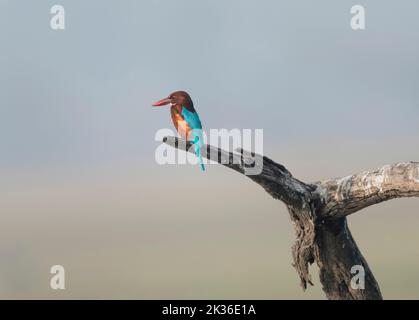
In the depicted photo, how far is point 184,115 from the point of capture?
764cm

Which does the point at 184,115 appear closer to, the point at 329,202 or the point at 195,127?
the point at 195,127

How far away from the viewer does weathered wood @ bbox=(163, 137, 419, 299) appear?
7.23 metres

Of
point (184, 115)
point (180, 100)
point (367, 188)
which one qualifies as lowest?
point (367, 188)

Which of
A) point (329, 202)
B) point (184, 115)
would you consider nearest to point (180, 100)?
point (184, 115)

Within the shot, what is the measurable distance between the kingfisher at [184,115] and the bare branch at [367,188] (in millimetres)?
1784

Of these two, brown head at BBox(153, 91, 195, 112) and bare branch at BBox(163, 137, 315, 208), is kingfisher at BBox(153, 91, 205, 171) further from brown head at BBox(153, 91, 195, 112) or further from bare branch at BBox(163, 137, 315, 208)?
bare branch at BBox(163, 137, 315, 208)

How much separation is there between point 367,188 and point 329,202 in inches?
20.2

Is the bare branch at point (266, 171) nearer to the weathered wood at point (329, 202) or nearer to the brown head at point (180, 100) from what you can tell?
the weathered wood at point (329, 202)

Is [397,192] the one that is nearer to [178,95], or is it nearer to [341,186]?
[341,186]

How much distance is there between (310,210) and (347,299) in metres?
1.46

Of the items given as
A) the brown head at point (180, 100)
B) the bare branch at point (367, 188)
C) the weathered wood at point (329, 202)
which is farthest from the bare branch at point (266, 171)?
the brown head at point (180, 100)

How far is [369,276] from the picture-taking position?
839 cm

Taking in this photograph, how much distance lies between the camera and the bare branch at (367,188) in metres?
7.25
